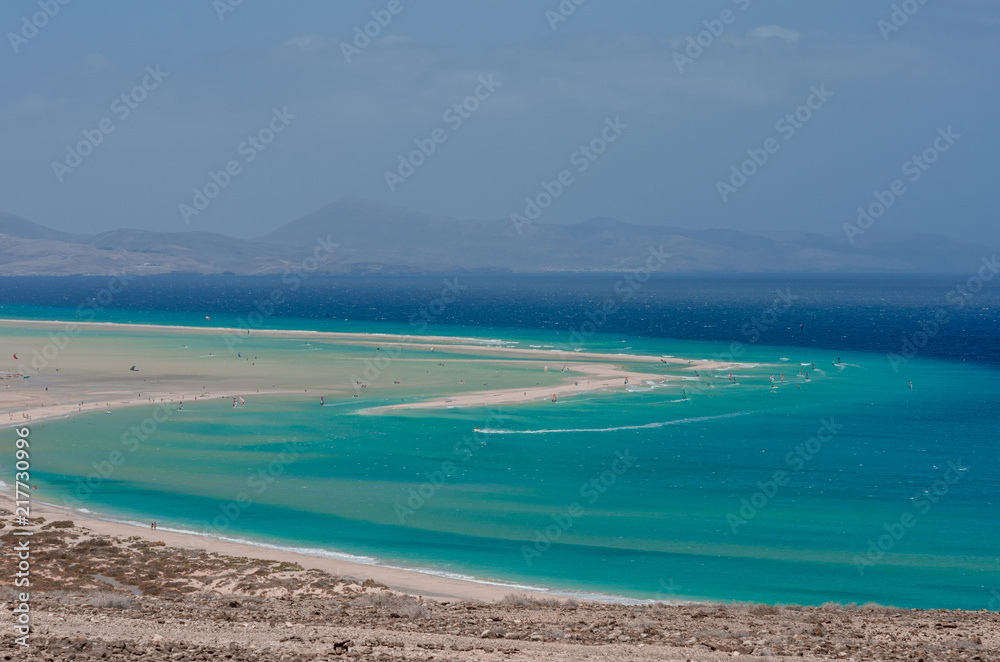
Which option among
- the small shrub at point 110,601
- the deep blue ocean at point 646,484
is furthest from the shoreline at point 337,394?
the small shrub at point 110,601

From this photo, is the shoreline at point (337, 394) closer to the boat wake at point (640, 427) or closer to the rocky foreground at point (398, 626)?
the rocky foreground at point (398, 626)

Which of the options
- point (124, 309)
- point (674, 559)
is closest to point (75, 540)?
point (674, 559)

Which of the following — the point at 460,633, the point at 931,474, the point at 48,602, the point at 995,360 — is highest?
the point at 995,360

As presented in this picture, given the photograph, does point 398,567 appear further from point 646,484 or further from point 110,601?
point 646,484

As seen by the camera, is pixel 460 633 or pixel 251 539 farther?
pixel 251 539

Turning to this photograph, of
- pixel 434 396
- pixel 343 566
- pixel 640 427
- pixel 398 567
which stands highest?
pixel 434 396

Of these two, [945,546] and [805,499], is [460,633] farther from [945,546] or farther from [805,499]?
[805,499]

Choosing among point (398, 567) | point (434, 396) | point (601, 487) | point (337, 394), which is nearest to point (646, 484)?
point (601, 487)

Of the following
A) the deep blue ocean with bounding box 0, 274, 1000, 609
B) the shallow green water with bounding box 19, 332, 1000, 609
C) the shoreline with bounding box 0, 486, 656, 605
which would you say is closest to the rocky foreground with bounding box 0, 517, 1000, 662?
the shoreline with bounding box 0, 486, 656, 605
